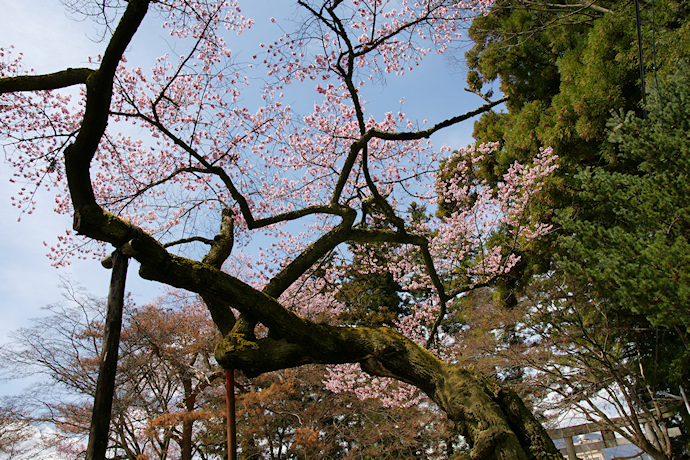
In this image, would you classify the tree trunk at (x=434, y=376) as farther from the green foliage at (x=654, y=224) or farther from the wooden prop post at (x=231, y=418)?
the green foliage at (x=654, y=224)

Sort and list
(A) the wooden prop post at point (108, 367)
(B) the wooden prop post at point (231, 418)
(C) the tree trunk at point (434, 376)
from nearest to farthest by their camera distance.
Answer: (A) the wooden prop post at point (108, 367), (C) the tree trunk at point (434, 376), (B) the wooden prop post at point (231, 418)

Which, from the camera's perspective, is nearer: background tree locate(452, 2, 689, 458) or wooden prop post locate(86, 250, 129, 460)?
wooden prop post locate(86, 250, 129, 460)

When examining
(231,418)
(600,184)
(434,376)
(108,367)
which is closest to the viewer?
(108,367)

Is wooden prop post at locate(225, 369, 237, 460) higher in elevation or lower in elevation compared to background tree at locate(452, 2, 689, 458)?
lower

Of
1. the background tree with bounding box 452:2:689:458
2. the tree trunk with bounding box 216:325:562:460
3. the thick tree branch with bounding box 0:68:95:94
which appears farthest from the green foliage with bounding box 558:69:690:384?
the thick tree branch with bounding box 0:68:95:94

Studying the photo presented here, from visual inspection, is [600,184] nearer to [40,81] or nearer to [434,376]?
[434,376]

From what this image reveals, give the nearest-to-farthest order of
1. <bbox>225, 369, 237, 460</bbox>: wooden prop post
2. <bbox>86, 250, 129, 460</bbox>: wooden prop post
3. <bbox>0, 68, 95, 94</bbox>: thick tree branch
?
<bbox>86, 250, 129, 460</bbox>: wooden prop post < <bbox>225, 369, 237, 460</bbox>: wooden prop post < <bbox>0, 68, 95, 94</bbox>: thick tree branch

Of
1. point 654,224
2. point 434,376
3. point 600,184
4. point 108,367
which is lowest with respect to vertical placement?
point 434,376

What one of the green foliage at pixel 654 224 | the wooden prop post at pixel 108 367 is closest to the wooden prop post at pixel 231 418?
the wooden prop post at pixel 108 367

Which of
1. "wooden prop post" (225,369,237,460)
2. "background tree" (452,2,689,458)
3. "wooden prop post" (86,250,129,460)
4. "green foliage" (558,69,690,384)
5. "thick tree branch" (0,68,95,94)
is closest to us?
"wooden prop post" (86,250,129,460)

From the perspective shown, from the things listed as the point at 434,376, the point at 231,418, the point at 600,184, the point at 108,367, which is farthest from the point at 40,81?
the point at 600,184

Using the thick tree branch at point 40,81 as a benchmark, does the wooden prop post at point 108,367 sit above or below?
below

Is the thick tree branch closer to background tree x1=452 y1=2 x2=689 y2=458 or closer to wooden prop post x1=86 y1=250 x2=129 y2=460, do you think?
wooden prop post x1=86 y1=250 x2=129 y2=460

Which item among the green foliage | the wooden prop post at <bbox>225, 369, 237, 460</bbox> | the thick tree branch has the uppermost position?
the thick tree branch
